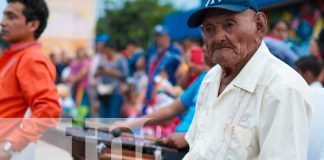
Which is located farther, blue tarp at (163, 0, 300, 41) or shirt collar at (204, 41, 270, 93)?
blue tarp at (163, 0, 300, 41)

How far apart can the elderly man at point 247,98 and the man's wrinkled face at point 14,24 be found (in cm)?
156

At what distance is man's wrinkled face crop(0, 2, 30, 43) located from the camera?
3770mm

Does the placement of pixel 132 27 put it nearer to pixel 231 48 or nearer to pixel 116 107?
pixel 116 107

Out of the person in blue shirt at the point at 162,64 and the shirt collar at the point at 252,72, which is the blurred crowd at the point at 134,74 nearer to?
the person in blue shirt at the point at 162,64

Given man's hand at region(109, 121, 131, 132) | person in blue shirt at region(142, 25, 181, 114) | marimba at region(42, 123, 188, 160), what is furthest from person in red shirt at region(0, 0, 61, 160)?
person in blue shirt at region(142, 25, 181, 114)

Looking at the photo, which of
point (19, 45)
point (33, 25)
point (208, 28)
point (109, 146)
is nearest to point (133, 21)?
point (33, 25)

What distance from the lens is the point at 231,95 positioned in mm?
2547

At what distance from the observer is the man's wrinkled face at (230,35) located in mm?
2486

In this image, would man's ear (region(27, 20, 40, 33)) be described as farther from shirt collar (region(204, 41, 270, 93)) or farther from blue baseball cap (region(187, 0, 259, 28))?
shirt collar (region(204, 41, 270, 93))

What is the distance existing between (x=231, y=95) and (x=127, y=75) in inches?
348

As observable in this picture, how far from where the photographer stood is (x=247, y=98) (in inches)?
96.7

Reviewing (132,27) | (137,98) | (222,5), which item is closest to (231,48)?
(222,5)

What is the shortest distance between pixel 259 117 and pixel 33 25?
2034mm

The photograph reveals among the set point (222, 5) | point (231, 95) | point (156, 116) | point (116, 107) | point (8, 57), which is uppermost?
point (222, 5)
